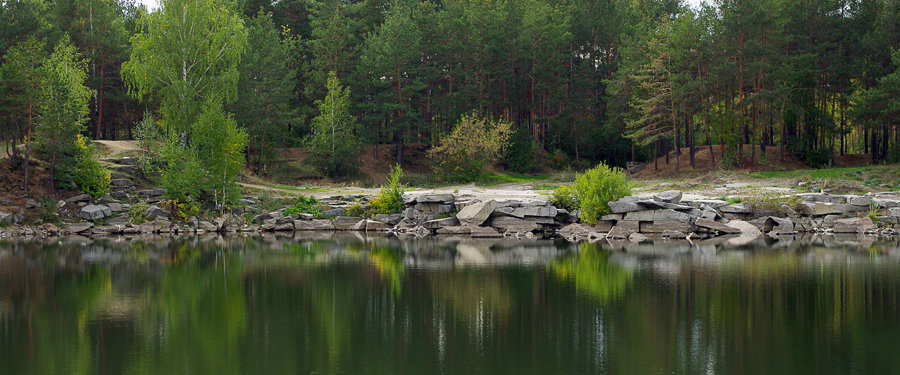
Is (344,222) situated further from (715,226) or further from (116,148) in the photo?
(715,226)

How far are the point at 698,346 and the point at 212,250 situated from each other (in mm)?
21304

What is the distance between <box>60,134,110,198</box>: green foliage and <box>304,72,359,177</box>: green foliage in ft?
55.5

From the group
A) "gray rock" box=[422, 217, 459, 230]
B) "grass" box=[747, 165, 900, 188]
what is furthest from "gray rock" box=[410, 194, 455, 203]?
"grass" box=[747, 165, 900, 188]

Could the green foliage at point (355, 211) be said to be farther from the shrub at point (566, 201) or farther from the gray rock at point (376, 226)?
the shrub at point (566, 201)

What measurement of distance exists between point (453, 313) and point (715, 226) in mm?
22534

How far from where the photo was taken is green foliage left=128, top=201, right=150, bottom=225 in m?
38.0

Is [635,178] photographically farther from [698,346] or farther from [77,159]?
[698,346]

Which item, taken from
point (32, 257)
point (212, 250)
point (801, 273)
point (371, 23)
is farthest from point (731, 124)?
point (32, 257)

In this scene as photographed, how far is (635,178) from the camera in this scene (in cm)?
5794

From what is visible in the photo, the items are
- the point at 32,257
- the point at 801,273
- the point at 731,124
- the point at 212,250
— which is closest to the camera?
the point at 801,273

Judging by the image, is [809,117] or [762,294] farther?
[809,117]

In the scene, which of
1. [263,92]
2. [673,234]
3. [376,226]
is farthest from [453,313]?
[263,92]

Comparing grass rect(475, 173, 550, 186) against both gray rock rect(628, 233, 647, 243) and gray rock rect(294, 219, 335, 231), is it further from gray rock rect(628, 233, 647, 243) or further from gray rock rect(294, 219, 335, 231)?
gray rock rect(628, 233, 647, 243)

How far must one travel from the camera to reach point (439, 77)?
62.5 metres
